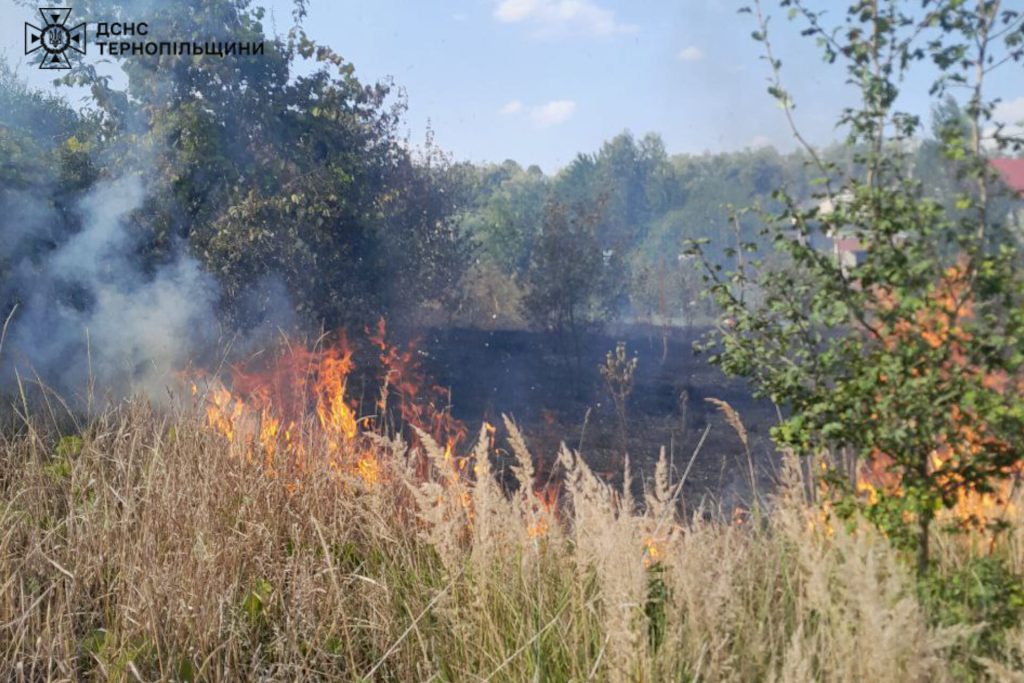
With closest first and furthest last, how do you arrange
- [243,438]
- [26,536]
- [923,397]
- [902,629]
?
[902,629]
[923,397]
[26,536]
[243,438]

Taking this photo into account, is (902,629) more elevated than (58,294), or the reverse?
(58,294)

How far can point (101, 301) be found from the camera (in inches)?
351

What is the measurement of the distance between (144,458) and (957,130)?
3.84 m

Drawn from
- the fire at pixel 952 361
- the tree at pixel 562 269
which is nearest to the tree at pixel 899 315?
the fire at pixel 952 361

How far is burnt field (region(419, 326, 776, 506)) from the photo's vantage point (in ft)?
28.6

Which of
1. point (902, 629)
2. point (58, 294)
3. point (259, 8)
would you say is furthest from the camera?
point (259, 8)

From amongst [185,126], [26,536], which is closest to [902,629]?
[26,536]

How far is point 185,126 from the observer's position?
30.0ft

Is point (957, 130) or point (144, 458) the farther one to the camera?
point (144, 458)

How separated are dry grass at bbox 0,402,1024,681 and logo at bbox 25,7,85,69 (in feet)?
21.3

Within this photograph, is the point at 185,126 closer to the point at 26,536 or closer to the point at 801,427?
the point at 26,536

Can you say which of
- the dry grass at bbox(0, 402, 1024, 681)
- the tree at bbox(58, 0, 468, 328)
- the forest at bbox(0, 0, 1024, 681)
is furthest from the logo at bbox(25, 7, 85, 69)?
the dry grass at bbox(0, 402, 1024, 681)

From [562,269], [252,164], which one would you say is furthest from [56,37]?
[562,269]

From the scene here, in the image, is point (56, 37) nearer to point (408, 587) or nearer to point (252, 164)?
point (252, 164)
